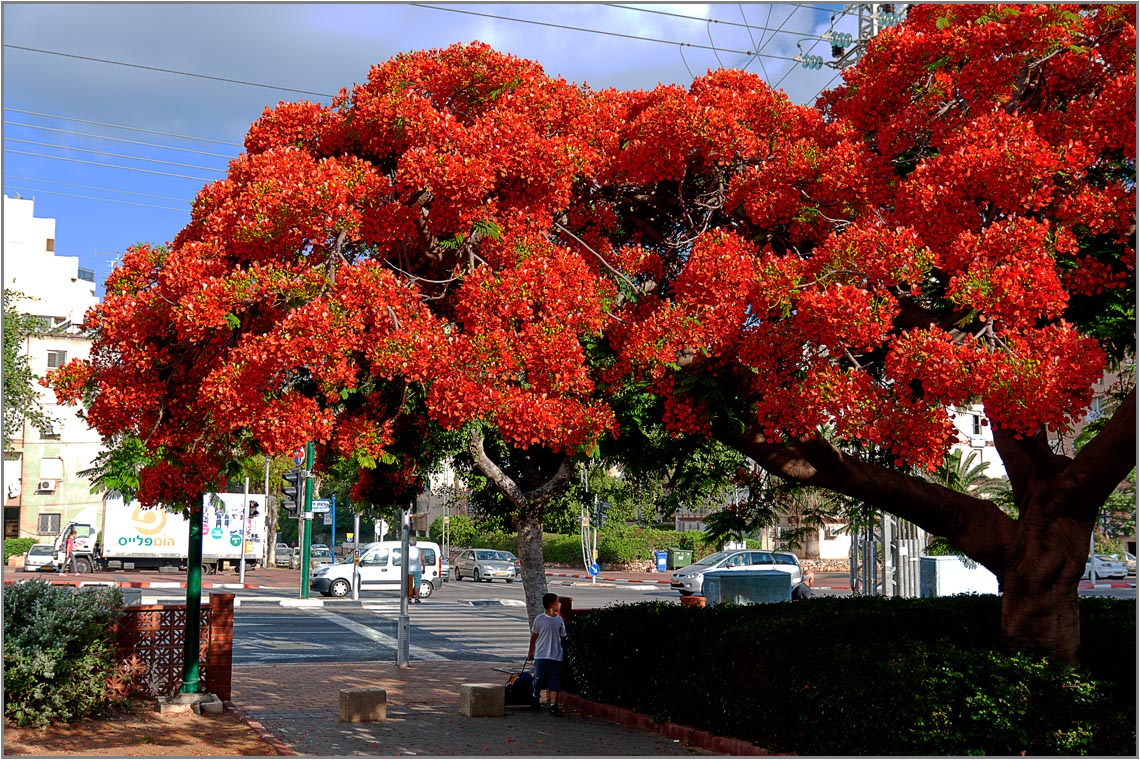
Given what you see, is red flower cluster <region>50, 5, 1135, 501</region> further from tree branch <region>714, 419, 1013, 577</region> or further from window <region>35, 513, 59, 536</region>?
window <region>35, 513, 59, 536</region>

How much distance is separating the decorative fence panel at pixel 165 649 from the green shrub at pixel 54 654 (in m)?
0.33

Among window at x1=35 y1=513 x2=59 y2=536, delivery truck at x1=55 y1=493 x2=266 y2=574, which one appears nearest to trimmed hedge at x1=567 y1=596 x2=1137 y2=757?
delivery truck at x1=55 y1=493 x2=266 y2=574

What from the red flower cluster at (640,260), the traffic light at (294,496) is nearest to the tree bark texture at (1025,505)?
the red flower cluster at (640,260)

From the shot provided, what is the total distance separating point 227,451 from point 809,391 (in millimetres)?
5060

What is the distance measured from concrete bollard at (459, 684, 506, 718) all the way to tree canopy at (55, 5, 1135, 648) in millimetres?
3908

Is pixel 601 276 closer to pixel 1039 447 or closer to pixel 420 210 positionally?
pixel 420 210

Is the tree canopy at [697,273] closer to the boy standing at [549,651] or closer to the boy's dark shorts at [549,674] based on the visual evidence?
the boy standing at [549,651]

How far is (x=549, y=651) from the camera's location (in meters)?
12.4

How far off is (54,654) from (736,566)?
27.2 m

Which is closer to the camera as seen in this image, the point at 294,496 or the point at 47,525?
the point at 294,496

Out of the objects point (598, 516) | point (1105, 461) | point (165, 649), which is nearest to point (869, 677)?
point (1105, 461)

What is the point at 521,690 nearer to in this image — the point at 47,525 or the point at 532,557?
the point at 532,557

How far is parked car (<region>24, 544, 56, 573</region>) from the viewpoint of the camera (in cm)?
4275

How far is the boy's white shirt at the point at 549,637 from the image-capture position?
12.5 m
